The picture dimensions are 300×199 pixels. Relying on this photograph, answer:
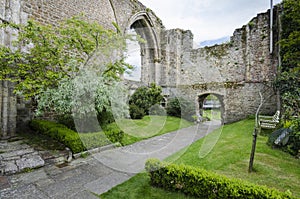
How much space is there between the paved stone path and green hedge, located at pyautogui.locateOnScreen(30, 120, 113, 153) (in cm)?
27

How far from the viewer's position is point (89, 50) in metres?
4.77

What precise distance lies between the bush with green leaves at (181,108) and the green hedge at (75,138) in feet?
20.8

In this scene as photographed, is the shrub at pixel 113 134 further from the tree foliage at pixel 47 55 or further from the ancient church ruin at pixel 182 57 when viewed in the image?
the ancient church ruin at pixel 182 57

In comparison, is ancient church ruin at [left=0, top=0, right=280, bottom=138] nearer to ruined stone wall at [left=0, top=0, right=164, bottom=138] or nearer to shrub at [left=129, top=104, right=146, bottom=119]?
ruined stone wall at [left=0, top=0, right=164, bottom=138]

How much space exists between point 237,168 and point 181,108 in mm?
7284

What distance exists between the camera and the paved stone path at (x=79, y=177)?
233 cm

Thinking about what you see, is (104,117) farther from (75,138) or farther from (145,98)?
(145,98)

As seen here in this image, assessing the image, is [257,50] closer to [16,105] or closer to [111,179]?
[111,179]

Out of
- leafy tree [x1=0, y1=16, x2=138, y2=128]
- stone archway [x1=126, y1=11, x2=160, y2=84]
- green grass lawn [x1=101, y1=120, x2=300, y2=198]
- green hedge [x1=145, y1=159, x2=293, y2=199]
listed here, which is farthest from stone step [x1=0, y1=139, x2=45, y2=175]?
stone archway [x1=126, y1=11, x2=160, y2=84]

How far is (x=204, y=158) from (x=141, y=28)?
9573 millimetres

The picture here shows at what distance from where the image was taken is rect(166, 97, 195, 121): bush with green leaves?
1010 centimetres

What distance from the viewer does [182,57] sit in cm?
1190

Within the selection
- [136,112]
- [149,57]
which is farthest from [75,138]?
[149,57]

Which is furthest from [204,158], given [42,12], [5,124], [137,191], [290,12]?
[290,12]
